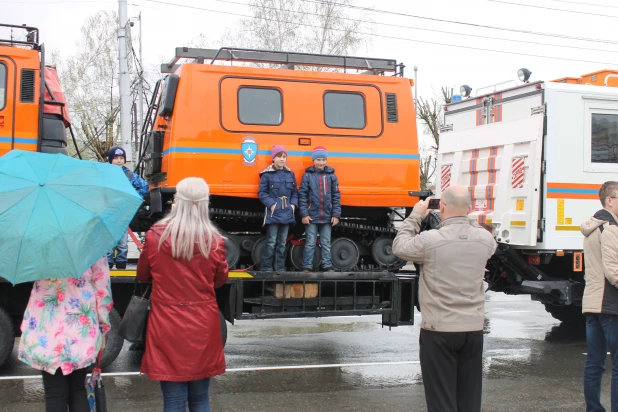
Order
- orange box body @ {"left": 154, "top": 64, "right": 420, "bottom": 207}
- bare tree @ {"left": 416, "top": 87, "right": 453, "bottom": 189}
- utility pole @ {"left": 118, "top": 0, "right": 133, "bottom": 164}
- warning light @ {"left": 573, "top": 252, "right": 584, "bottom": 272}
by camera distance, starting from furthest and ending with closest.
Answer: bare tree @ {"left": 416, "top": 87, "right": 453, "bottom": 189} < utility pole @ {"left": 118, "top": 0, "right": 133, "bottom": 164} < warning light @ {"left": 573, "top": 252, "right": 584, "bottom": 272} < orange box body @ {"left": 154, "top": 64, "right": 420, "bottom": 207}

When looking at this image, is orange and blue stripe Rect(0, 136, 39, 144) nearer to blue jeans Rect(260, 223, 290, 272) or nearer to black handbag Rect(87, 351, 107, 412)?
blue jeans Rect(260, 223, 290, 272)

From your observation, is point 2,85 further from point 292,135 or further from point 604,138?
point 604,138

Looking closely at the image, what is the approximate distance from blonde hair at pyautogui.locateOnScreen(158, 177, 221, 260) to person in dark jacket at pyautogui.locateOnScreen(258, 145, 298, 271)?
12.5ft

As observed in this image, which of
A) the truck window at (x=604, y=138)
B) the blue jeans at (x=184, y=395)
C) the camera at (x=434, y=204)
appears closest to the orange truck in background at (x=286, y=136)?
the truck window at (x=604, y=138)

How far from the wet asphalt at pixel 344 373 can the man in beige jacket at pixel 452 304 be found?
1.90 metres

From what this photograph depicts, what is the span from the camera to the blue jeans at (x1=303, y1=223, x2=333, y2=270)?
27.4ft

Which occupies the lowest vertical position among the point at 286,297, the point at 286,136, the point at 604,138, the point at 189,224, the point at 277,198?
the point at 286,297

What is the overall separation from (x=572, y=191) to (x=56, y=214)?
7.09 meters

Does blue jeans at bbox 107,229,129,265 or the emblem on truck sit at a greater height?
the emblem on truck

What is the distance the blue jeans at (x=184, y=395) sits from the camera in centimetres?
429

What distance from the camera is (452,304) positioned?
463 cm

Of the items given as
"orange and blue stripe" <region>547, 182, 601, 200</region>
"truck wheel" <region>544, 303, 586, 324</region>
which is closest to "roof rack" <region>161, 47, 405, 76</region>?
"orange and blue stripe" <region>547, 182, 601, 200</region>

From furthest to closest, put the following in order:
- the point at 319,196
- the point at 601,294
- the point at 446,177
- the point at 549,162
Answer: the point at 446,177
the point at 549,162
the point at 319,196
the point at 601,294

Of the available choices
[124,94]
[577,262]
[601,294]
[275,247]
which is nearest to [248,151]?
[275,247]
